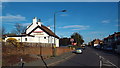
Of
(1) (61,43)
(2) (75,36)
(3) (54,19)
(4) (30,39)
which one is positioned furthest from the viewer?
(2) (75,36)

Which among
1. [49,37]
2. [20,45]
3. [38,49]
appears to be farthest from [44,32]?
[20,45]

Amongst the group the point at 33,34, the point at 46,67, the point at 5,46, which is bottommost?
the point at 46,67

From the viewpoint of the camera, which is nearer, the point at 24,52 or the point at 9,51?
the point at 9,51

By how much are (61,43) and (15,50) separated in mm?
62140

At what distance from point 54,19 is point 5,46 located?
8884mm

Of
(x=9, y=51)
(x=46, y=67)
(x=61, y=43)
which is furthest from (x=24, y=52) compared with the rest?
(x=61, y=43)

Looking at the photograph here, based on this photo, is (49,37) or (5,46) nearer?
(5,46)

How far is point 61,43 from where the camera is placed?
85188 mm

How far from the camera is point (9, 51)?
72.5 ft

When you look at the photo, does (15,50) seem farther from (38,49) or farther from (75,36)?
(75,36)

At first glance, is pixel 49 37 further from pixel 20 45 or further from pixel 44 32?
pixel 20 45

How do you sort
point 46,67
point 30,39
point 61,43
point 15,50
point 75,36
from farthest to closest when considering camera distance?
point 75,36 < point 61,43 < point 30,39 < point 15,50 < point 46,67

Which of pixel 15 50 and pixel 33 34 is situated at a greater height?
pixel 33 34

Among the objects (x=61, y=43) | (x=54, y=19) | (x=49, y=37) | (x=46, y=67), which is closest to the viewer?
(x=46, y=67)
